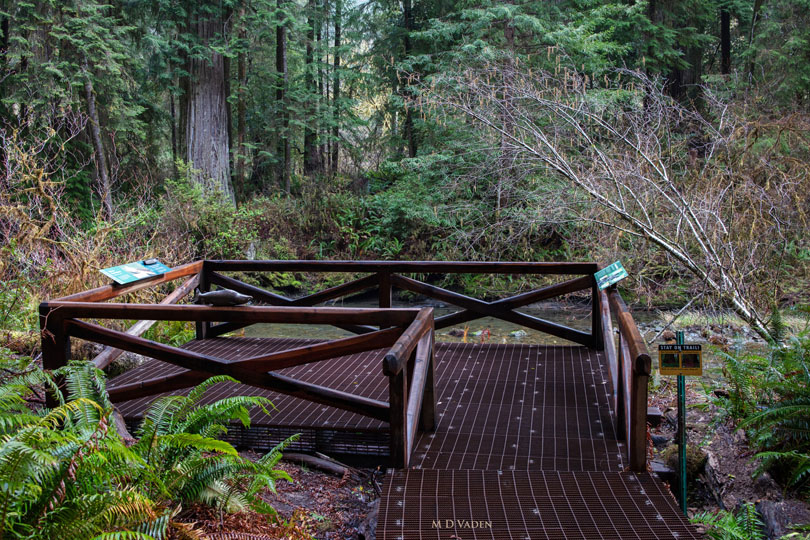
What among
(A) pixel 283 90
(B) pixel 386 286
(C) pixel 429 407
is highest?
(A) pixel 283 90

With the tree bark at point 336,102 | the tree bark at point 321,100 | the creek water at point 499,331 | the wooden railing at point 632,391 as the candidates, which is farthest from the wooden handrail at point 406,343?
the tree bark at point 321,100

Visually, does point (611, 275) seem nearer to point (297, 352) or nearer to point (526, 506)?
point (526, 506)

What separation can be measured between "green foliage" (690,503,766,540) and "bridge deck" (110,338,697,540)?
503mm

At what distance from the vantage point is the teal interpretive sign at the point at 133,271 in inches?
202

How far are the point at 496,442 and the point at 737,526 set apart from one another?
1424 mm

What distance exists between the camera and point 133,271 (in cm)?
544

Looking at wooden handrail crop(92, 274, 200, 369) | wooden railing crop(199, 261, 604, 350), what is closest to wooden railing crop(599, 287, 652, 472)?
wooden railing crop(199, 261, 604, 350)

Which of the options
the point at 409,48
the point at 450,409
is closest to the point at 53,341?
the point at 450,409

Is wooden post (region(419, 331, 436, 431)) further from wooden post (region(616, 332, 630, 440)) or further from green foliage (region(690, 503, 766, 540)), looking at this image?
green foliage (region(690, 503, 766, 540))

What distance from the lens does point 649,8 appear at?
1961cm

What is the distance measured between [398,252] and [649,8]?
35.6ft

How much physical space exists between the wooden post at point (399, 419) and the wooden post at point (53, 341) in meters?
2.37

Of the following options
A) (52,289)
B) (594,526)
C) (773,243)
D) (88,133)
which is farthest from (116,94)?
(594,526)

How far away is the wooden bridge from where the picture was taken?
125 inches
